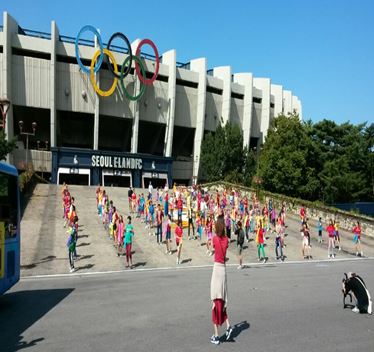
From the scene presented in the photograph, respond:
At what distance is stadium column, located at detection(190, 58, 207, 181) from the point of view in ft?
191

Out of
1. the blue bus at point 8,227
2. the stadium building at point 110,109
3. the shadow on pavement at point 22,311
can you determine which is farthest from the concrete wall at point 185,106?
the blue bus at point 8,227

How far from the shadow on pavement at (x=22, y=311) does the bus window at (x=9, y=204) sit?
159 centimetres

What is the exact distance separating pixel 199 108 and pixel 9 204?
50.5 metres

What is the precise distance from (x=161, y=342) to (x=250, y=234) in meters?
19.5

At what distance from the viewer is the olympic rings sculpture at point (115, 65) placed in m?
48.5

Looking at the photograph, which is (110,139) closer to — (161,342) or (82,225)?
(82,225)

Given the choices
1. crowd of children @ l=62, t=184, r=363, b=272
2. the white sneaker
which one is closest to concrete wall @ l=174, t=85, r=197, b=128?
crowd of children @ l=62, t=184, r=363, b=272

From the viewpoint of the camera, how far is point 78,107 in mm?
50875

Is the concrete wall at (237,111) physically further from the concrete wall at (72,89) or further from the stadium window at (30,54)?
the stadium window at (30,54)

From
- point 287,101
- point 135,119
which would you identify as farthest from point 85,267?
point 287,101

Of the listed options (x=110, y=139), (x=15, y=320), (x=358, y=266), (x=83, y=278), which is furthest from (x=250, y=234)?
(x=110, y=139)

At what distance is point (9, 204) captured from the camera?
976 centimetres

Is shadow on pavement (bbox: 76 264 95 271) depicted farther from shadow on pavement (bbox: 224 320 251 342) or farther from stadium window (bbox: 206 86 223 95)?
stadium window (bbox: 206 86 223 95)

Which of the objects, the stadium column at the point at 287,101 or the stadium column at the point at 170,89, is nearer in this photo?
the stadium column at the point at 170,89
